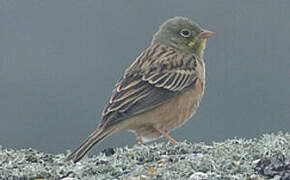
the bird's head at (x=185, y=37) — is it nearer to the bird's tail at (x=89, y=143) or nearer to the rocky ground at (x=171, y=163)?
the bird's tail at (x=89, y=143)

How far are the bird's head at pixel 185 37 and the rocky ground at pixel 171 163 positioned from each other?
2.43 metres

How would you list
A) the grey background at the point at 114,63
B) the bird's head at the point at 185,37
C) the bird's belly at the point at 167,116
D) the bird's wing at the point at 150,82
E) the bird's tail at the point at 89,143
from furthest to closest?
the grey background at the point at 114,63, the bird's head at the point at 185,37, the bird's belly at the point at 167,116, the bird's wing at the point at 150,82, the bird's tail at the point at 89,143

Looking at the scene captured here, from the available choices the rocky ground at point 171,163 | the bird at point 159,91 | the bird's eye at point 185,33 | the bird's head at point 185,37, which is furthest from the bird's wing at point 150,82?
the rocky ground at point 171,163

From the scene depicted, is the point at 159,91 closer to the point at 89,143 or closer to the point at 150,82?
the point at 150,82

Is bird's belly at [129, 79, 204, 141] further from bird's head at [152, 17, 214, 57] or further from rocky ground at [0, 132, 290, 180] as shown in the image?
bird's head at [152, 17, 214, 57]

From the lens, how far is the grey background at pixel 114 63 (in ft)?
72.0

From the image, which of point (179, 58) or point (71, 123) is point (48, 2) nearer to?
point (71, 123)

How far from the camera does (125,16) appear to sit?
3912 cm

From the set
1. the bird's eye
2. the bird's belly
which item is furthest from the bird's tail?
the bird's eye

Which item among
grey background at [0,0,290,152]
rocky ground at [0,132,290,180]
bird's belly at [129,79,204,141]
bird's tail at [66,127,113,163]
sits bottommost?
rocky ground at [0,132,290,180]

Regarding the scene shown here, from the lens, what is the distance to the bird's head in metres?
14.7

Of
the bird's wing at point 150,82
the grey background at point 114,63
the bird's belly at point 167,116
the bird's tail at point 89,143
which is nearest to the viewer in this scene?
the bird's tail at point 89,143

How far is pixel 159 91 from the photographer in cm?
1358

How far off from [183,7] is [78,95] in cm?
800
